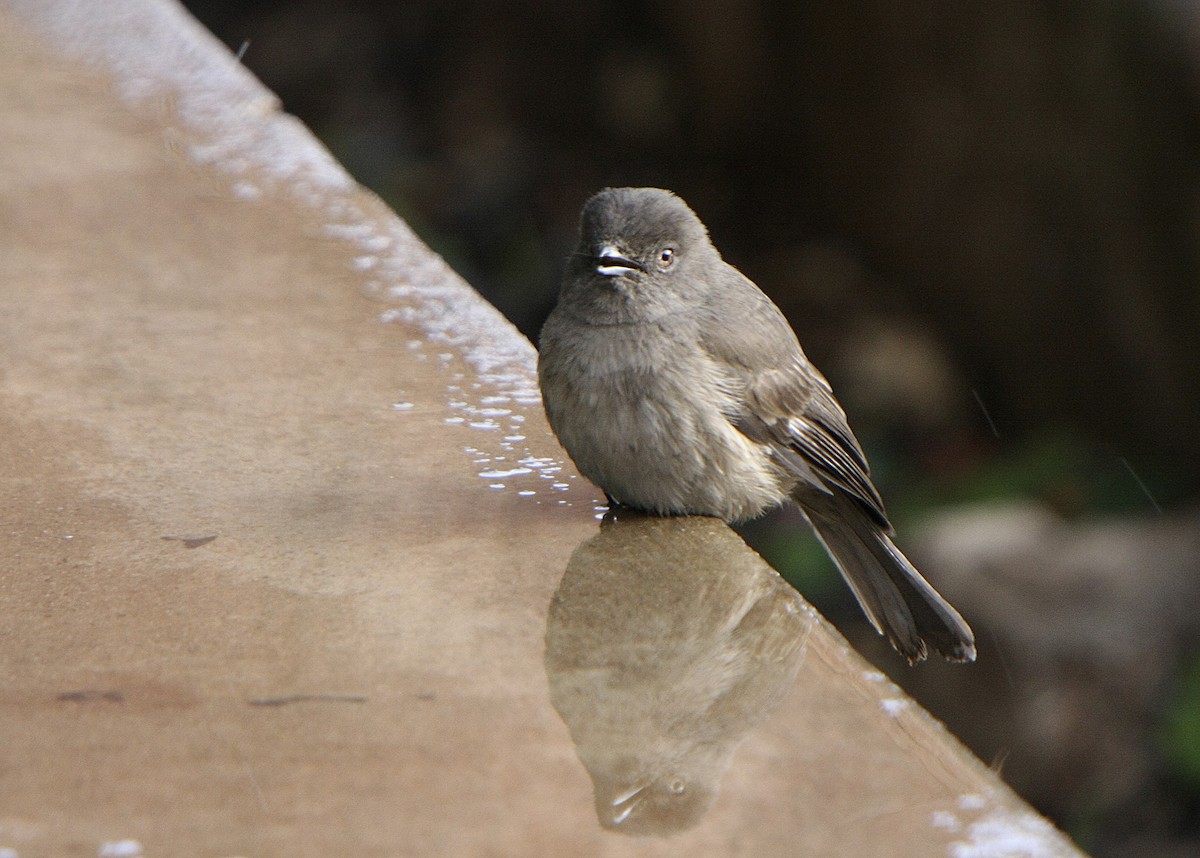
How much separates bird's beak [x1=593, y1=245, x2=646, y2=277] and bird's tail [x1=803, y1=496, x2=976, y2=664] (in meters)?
0.75

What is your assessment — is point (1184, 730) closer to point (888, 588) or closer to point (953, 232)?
point (888, 588)

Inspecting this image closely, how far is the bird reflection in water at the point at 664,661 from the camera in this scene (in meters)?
2.18

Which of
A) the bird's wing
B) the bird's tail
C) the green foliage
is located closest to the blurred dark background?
the green foliage

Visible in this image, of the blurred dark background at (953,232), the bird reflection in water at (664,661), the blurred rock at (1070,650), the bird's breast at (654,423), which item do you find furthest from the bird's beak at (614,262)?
the blurred rock at (1070,650)

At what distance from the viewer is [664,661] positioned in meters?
2.52

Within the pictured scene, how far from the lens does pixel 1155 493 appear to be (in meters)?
6.71

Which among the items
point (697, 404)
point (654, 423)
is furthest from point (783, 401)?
point (654, 423)

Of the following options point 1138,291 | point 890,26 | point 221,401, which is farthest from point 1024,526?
point 221,401

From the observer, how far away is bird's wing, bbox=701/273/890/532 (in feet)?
12.4

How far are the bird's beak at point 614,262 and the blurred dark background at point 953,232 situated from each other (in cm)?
185

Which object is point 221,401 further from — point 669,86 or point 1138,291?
point 669,86

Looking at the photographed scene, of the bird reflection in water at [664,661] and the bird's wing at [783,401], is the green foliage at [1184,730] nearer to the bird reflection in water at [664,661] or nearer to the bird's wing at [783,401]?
the bird's wing at [783,401]

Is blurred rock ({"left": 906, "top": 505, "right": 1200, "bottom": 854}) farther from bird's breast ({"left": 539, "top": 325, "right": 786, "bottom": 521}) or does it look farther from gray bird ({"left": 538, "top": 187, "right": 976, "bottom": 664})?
bird's breast ({"left": 539, "top": 325, "right": 786, "bottom": 521})

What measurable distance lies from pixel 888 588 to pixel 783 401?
513mm
